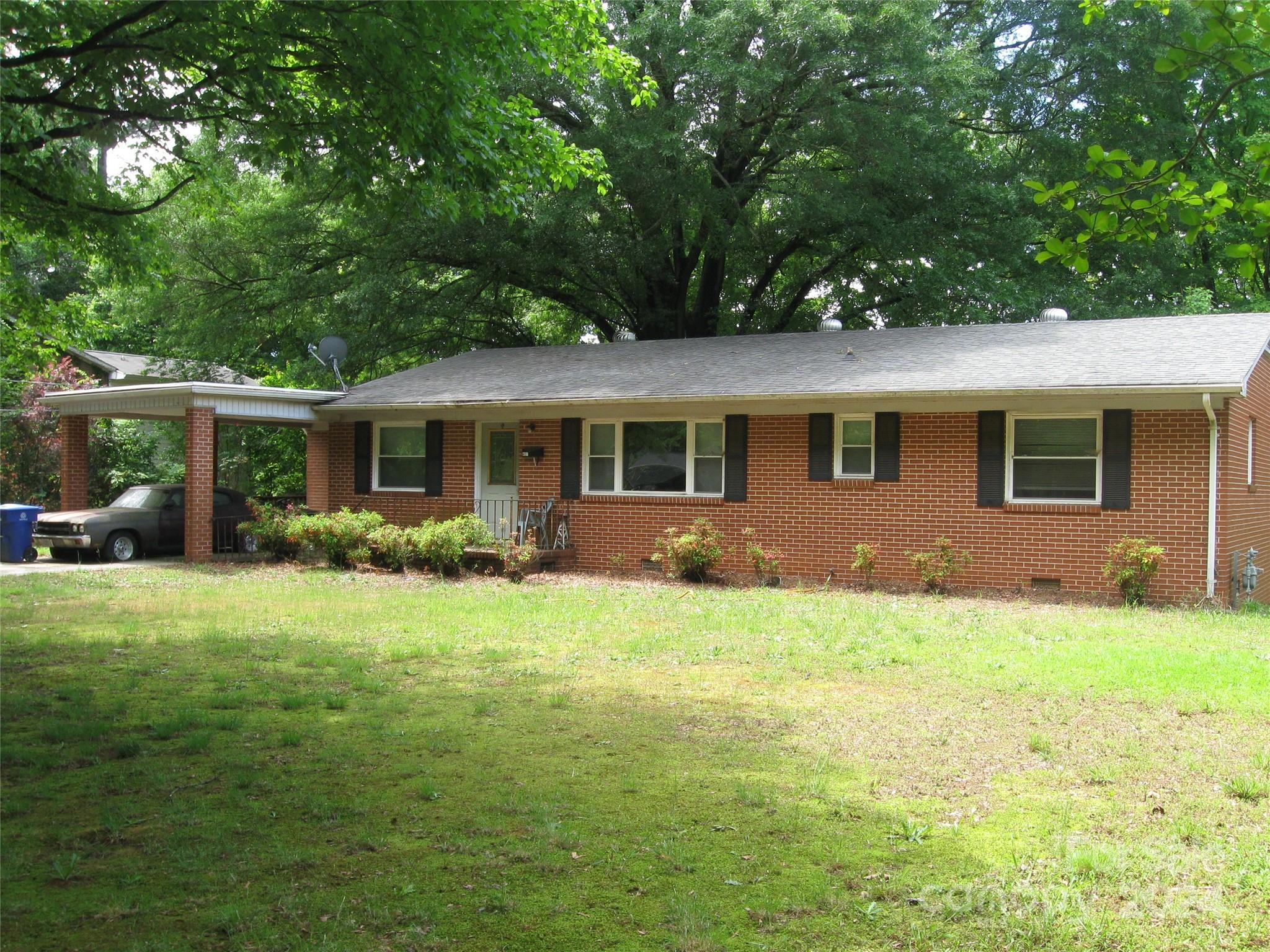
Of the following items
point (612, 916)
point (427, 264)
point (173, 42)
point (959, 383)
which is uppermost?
point (427, 264)

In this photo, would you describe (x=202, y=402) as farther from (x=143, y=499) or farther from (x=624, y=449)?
(x=624, y=449)

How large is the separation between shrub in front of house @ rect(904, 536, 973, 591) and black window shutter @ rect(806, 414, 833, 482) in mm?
1921

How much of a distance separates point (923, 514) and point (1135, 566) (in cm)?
292

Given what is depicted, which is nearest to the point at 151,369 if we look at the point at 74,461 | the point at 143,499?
the point at 74,461

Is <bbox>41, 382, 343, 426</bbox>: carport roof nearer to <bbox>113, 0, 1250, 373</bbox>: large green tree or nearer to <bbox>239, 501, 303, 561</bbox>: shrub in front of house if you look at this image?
<bbox>239, 501, 303, 561</bbox>: shrub in front of house

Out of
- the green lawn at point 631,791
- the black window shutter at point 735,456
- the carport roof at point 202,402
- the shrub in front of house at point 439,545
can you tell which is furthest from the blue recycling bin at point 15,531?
the black window shutter at point 735,456

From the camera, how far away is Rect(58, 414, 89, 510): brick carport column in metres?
19.9

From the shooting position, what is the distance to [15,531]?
17703mm

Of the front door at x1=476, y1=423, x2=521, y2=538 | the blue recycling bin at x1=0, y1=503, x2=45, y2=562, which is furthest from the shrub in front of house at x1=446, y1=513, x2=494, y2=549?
the blue recycling bin at x1=0, y1=503, x2=45, y2=562

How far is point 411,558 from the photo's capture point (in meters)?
17.1

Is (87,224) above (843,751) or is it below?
above

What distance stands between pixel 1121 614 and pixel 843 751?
758 cm

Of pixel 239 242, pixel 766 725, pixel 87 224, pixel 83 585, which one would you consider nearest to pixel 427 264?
pixel 239 242

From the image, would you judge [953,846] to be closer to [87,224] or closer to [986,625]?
[986,625]
